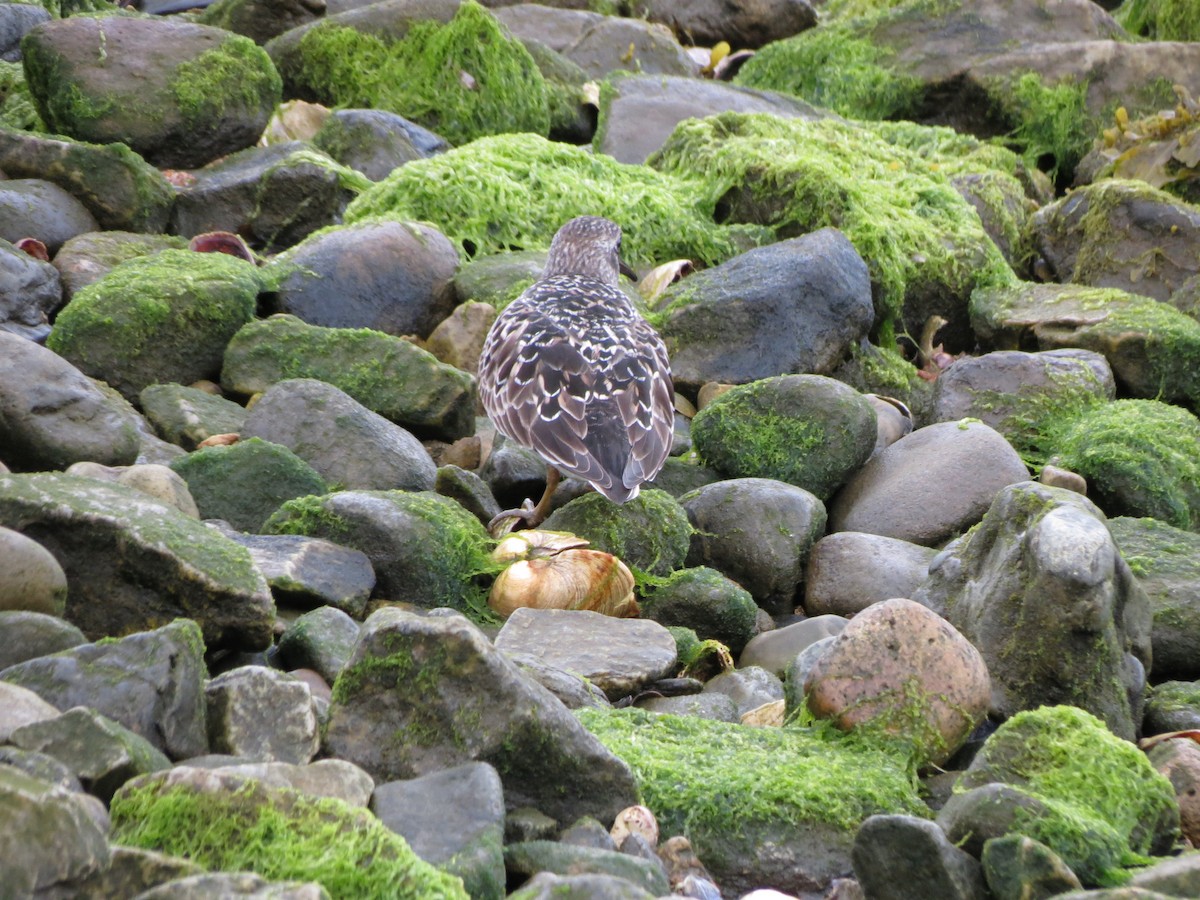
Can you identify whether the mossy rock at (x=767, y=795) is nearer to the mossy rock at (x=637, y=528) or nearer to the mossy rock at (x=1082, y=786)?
the mossy rock at (x=1082, y=786)

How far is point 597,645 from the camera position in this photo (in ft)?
16.6

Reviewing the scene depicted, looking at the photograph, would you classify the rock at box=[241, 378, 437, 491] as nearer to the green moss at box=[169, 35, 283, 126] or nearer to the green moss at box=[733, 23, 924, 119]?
the green moss at box=[169, 35, 283, 126]

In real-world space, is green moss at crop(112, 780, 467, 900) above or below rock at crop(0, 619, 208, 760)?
above

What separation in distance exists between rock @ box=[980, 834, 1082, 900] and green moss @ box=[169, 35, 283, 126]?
25.8 feet

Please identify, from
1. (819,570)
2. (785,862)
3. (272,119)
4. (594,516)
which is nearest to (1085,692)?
(785,862)

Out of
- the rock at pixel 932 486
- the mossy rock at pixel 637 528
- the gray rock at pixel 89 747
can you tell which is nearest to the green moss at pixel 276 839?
the gray rock at pixel 89 747

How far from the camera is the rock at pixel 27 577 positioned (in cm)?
382

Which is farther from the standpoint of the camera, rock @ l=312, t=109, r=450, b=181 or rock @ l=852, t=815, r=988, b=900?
rock @ l=312, t=109, r=450, b=181

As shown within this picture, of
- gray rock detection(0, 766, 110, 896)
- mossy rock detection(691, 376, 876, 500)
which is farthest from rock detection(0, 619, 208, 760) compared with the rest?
mossy rock detection(691, 376, 876, 500)

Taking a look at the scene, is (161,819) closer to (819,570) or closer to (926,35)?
(819,570)

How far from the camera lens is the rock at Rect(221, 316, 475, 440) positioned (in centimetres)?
706

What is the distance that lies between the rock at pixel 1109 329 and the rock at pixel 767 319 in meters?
1.28

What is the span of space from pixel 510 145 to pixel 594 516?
190 inches

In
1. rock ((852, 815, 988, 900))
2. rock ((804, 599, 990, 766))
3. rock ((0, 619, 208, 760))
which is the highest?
rock ((0, 619, 208, 760))
